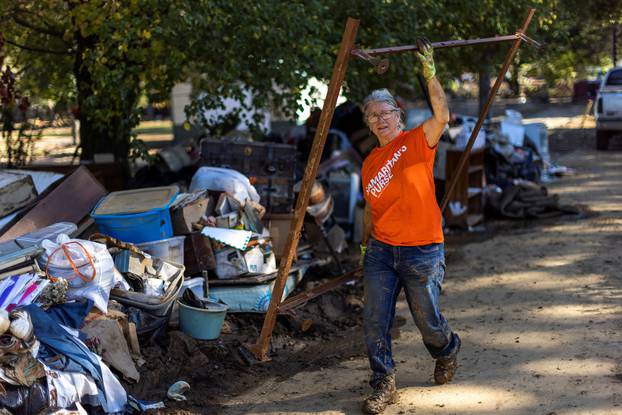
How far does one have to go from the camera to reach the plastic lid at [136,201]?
6762mm

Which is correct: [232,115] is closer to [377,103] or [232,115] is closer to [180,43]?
[180,43]

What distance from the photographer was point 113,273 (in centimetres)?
582

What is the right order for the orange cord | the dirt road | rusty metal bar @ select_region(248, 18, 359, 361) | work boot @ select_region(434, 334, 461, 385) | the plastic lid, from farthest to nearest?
1. the plastic lid
2. the orange cord
3. work boot @ select_region(434, 334, 461, 385)
4. the dirt road
5. rusty metal bar @ select_region(248, 18, 359, 361)

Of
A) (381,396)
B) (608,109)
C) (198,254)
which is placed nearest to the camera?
(381,396)

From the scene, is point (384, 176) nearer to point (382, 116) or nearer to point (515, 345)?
point (382, 116)

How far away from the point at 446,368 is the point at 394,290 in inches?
25.9

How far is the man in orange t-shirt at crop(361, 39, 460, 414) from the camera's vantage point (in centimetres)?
463

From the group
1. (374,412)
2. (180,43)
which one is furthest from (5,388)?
(180,43)

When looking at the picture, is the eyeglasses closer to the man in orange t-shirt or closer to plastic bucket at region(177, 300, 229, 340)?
the man in orange t-shirt

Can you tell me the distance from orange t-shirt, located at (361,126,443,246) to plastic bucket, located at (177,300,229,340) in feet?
5.64

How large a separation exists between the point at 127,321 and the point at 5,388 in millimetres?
1231

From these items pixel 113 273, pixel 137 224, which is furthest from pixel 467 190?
pixel 113 273

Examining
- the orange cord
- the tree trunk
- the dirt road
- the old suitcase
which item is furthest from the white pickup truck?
the orange cord

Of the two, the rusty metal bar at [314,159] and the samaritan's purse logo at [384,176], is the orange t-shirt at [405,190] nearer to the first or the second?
the samaritan's purse logo at [384,176]
